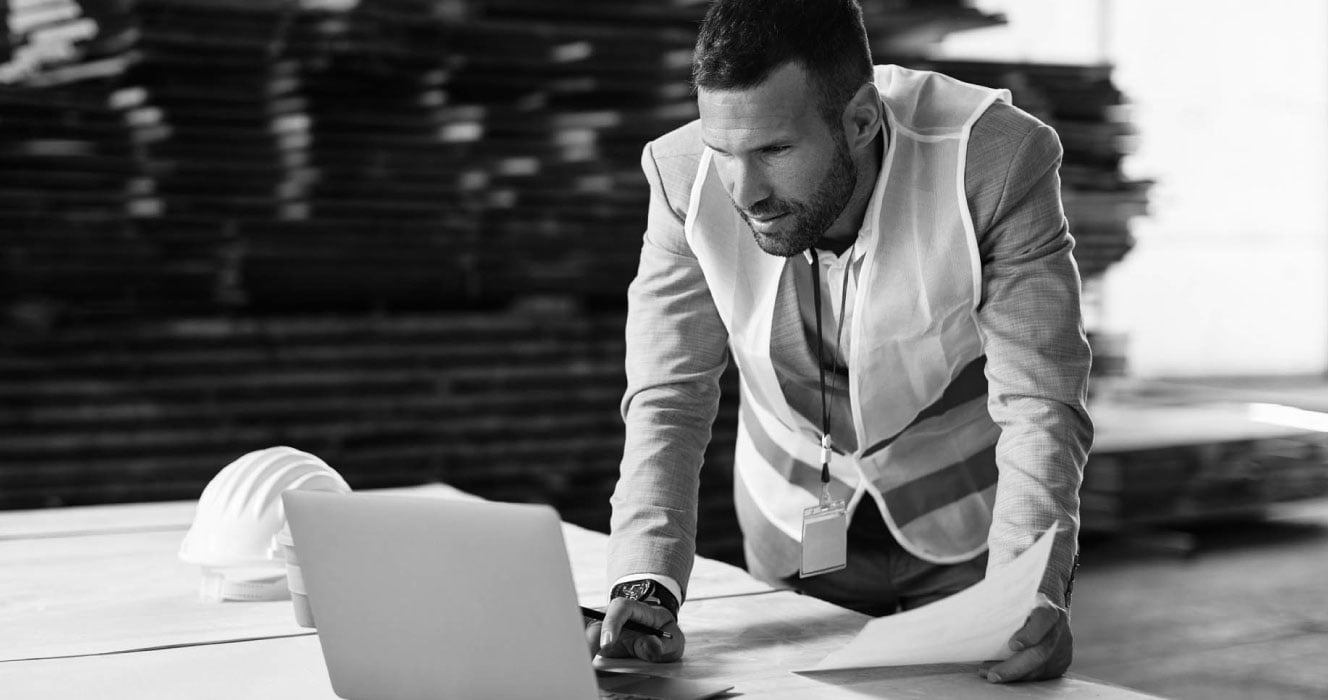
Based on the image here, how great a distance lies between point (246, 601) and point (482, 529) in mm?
824

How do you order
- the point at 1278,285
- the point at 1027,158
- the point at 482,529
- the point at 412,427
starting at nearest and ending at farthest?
the point at 482,529 < the point at 1027,158 < the point at 412,427 < the point at 1278,285

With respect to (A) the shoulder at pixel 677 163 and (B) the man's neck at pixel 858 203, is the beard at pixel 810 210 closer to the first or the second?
(B) the man's neck at pixel 858 203

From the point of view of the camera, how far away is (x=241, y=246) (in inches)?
142

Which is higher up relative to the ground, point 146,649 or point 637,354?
point 637,354

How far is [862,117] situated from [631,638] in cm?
77

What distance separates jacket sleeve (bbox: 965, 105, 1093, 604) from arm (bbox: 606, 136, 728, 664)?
0.40 m

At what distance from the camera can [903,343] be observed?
2057 mm

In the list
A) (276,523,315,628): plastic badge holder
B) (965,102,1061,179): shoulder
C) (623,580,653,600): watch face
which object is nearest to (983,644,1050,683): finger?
(623,580,653,600): watch face

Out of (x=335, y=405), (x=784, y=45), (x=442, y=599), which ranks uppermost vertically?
(x=784, y=45)

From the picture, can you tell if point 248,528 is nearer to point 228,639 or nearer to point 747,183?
point 228,639

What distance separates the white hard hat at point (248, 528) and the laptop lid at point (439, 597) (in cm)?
54

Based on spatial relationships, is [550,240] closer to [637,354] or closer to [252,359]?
[252,359]

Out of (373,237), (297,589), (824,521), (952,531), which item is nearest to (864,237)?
(824,521)

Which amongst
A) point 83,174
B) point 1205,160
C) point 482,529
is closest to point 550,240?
point 83,174
